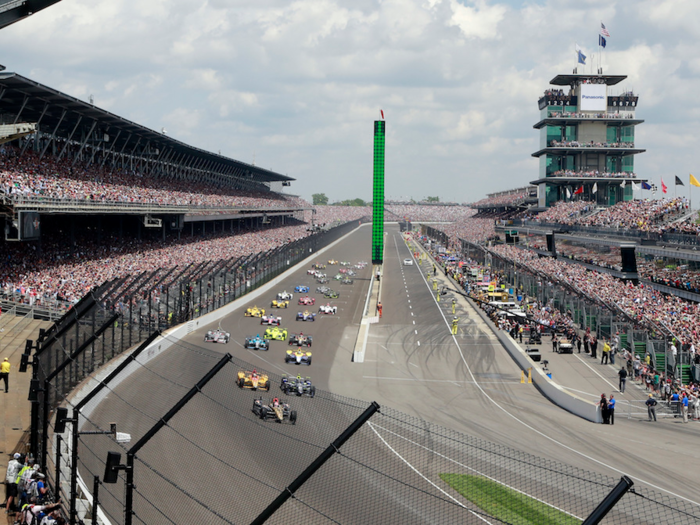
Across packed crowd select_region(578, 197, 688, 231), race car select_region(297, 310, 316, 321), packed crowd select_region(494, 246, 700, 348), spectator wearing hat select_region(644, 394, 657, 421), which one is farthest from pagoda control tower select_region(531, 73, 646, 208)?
spectator wearing hat select_region(644, 394, 657, 421)

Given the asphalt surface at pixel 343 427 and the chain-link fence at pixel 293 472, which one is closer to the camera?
the chain-link fence at pixel 293 472

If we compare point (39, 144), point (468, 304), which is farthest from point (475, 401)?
point (39, 144)

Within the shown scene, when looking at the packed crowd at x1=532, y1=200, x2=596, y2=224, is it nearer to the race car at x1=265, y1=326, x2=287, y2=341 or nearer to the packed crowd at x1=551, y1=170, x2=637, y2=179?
the packed crowd at x1=551, y1=170, x2=637, y2=179

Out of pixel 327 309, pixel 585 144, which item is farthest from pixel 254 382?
pixel 585 144

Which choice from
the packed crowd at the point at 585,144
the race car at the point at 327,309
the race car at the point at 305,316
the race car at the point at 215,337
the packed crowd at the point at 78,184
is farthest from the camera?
the packed crowd at the point at 585,144

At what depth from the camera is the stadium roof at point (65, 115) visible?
137ft

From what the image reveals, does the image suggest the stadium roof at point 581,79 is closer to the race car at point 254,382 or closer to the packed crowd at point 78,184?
the packed crowd at point 78,184

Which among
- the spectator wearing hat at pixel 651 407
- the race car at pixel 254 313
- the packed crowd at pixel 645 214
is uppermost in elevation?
the packed crowd at pixel 645 214

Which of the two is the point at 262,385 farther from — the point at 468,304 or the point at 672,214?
the point at 672,214

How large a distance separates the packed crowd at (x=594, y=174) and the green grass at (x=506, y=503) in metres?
84.7

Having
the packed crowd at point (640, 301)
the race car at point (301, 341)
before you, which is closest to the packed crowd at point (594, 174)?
the packed crowd at point (640, 301)

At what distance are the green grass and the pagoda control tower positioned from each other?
8422cm

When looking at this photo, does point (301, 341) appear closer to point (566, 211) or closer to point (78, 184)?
point (78, 184)

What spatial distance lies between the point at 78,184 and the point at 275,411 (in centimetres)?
4009
